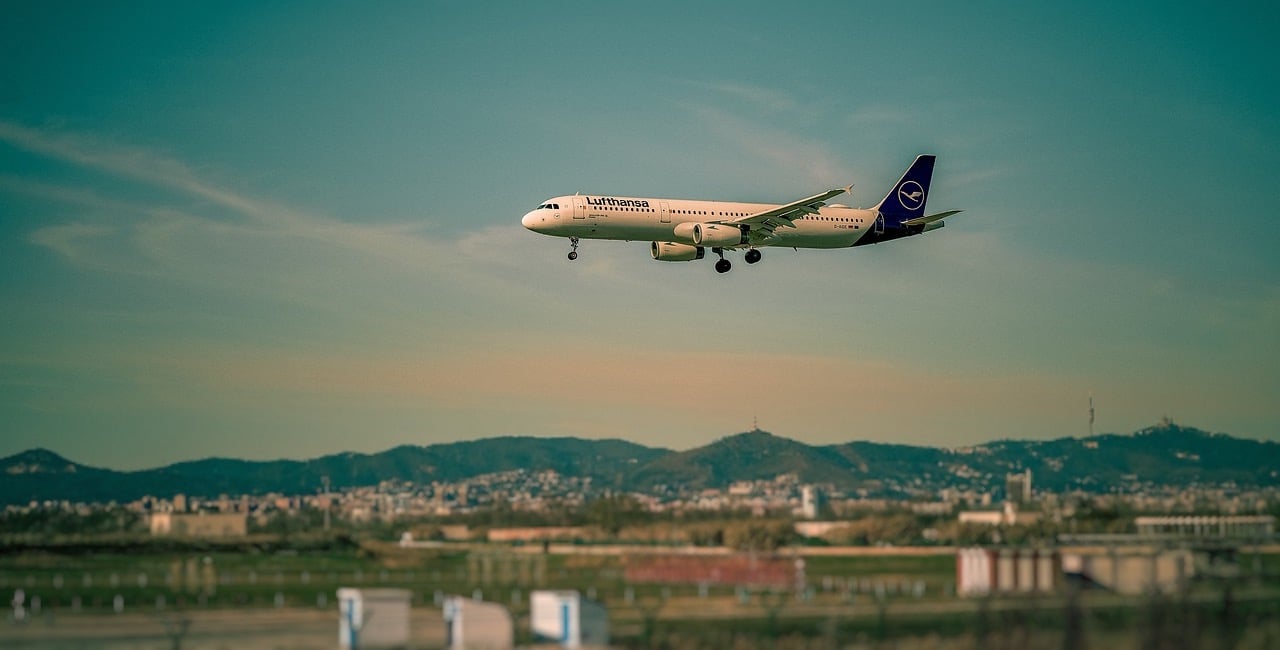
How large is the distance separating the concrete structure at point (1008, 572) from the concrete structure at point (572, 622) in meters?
12.7

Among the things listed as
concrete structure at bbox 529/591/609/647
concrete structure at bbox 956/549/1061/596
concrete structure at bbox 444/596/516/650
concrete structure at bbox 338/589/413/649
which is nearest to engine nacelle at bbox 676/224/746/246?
concrete structure at bbox 956/549/1061/596

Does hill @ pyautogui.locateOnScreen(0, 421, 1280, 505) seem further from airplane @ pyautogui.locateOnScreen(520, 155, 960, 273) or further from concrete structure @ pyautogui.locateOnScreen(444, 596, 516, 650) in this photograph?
concrete structure @ pyautogui.locateOnScreen(444, 596, 516, 650)

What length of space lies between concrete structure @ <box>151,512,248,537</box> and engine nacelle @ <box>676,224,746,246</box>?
69.6 feet

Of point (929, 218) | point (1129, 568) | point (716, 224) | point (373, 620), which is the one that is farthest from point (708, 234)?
point (373, 620)

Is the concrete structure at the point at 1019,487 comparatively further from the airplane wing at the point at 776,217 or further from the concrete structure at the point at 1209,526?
the airplane wing at the point at 776,217

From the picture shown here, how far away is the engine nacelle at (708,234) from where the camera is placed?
2469 inches

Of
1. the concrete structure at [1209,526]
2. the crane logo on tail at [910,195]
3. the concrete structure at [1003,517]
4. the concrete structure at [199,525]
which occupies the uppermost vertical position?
the crane logo on tail at [910,195]

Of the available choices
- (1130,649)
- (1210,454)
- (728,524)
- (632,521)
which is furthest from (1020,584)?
(1210,454)

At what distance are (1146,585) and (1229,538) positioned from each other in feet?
54.1

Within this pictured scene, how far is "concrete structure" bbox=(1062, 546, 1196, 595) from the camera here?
1800 inches

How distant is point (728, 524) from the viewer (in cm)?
5550

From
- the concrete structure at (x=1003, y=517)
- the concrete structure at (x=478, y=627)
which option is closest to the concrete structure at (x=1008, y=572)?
the concrete structure at (x=478, y=627)

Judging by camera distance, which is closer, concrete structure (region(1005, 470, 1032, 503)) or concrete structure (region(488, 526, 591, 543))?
concrete structure (region(488, 526, 591, 543))

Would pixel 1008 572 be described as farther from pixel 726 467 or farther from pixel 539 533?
pixel 726 467
